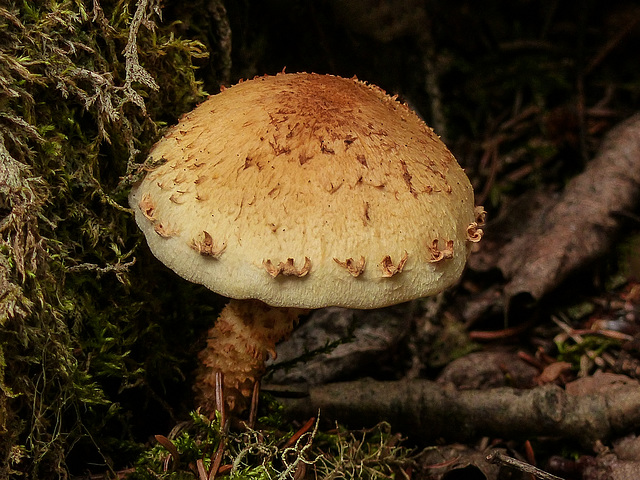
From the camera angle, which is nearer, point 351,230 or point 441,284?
point 351,230

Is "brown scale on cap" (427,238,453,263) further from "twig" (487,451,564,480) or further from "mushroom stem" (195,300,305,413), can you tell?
"twig" (487,451,564,480)

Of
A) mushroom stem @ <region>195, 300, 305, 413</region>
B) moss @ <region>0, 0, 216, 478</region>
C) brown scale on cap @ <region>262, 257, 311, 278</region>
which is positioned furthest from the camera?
mushroom stem @ <region>195, 300, 305, 413</region>

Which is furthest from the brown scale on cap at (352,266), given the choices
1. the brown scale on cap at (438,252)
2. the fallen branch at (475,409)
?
the fallen branch at (475,409)

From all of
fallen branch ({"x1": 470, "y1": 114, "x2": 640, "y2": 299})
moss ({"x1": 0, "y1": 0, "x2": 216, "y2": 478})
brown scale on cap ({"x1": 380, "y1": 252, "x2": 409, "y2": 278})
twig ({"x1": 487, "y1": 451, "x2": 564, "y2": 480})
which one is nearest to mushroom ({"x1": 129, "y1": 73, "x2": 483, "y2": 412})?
brown scale on cap ({"x1": 380, "y1": 252, "x2": 409, "y2": 278})

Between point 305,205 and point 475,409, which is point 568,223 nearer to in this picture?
point 475,409

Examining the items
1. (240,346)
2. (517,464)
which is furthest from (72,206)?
(517,464)

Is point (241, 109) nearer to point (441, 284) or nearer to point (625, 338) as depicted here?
point (441, 284)

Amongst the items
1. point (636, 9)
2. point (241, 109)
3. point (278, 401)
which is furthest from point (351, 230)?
point (636, 9)
